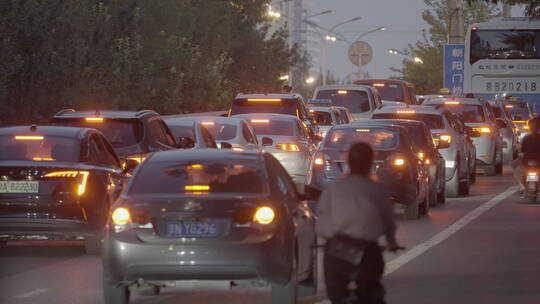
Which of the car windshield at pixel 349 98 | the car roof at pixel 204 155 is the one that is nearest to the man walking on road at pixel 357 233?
the car roof at pixel 204 155

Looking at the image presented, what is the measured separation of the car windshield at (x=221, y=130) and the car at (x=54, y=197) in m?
10.2

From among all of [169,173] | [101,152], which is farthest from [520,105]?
[169,173]

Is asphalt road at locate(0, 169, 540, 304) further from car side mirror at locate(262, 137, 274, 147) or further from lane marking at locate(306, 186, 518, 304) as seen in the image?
car side mirror at locate(262, 137, 274, 147)

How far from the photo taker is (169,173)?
12.5 meters

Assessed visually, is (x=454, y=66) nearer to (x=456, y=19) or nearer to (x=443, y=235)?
(x=456, y=19)

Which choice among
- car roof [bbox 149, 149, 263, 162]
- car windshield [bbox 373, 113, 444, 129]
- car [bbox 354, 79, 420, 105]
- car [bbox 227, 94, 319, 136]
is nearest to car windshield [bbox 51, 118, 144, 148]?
car roof [bbox 149, 149, 263, 162]

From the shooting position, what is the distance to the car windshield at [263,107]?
111 ft

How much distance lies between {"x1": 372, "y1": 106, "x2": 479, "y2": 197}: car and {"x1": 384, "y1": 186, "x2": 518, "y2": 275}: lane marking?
0.83 metres

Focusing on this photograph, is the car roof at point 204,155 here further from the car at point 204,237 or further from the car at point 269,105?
the car at point 269,105

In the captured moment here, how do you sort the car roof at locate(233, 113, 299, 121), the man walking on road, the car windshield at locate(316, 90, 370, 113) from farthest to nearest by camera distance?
the car windshield at locate(316, 90, 370, 113) < the car roof at locate(233, 113, 299, 121) < the man walking on road

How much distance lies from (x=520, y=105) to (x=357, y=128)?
30.6m

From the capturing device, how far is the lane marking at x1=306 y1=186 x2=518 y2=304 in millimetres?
15260

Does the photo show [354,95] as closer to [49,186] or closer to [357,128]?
[357,128]

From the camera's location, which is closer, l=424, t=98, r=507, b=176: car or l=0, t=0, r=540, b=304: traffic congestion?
l=0, t=0, r=540, b=304: traffic congestion
